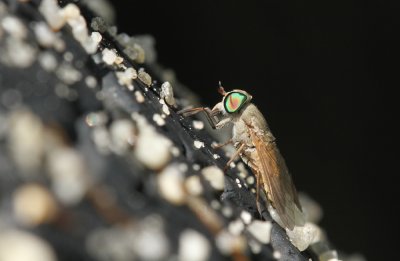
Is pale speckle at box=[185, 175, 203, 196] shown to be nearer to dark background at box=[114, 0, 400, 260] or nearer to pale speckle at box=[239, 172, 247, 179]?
pale speckle at box=[239, 172, 247, 179]

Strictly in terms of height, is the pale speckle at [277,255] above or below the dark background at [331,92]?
below

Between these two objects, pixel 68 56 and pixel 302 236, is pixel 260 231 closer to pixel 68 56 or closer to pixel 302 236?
pixel 302 236

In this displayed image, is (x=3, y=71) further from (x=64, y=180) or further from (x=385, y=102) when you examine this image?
(x=385, y=102)

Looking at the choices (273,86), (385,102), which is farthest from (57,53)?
Answer: (385,102)

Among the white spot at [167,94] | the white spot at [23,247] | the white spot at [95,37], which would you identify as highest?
the white spot at [167,94]

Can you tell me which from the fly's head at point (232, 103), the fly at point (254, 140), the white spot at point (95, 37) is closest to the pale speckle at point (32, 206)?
the white spot at point (95, 37)

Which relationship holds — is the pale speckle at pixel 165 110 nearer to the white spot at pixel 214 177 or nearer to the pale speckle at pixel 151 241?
the white spot at pixel 214 177

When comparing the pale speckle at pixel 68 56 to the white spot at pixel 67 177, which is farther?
the pale speckle at pixel 68 56

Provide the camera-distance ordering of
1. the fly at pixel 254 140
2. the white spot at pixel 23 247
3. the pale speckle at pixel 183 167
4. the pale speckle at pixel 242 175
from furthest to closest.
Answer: the fly at pixel 254 140 < the pale speckle at pixel 242 175 < the pale speckle at pixel 183 167 < the white spot at pixel 23 247

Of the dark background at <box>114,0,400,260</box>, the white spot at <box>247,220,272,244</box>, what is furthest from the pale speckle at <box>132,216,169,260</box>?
the dark background at <box>114,0,400,260</box>
